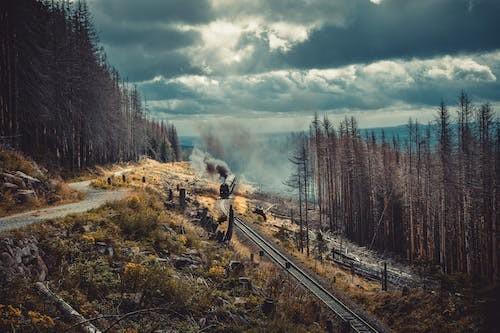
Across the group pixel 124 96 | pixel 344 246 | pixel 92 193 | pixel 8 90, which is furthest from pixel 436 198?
pixel 124 96

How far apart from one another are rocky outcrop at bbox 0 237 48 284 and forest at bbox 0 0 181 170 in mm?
17598

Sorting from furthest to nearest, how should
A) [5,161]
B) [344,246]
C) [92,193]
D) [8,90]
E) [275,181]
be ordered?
1. [275,181]
2. [344,246]
3. [8,90]
4. [92,193]
5. [5,161]

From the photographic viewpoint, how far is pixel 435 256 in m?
44.2

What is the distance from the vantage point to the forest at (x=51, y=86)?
110ft

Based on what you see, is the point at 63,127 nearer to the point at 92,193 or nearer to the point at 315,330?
the point at 92,193

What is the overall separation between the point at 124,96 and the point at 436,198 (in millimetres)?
66546

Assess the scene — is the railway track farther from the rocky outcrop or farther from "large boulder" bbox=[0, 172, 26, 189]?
"large boulder" bbox=[0, 172, 26, 189]

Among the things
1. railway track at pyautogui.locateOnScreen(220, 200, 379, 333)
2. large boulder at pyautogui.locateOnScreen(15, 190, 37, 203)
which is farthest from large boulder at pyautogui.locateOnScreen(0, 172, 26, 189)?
railway track at pyautogui.locateOnScreen(220, 200, 379, 333)

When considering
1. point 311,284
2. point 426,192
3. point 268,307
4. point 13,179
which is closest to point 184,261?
point 268,307

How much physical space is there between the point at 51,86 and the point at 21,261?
3234 centimetres

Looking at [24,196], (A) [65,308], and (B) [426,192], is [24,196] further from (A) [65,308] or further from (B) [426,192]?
(B) [426,192]

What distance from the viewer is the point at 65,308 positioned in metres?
8.84

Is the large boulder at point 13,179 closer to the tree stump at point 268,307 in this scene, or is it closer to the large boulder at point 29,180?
the large boulder at point 29,180

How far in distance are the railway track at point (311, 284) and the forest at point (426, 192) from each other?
704 centimetres
